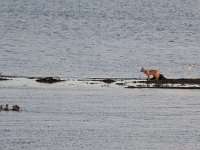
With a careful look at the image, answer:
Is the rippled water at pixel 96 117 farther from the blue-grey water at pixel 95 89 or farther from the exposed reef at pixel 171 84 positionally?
the exposed reef at pixel 171 84

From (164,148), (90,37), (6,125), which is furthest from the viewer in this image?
(90,37)

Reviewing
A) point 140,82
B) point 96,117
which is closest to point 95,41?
point 140,82

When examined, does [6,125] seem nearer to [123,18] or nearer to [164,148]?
[164,148]

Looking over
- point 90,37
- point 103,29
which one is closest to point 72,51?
point 90,37

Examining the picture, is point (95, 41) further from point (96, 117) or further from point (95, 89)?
point (96, 117)

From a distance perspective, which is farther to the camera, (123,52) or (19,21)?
(19,21)

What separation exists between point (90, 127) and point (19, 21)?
8955 cm

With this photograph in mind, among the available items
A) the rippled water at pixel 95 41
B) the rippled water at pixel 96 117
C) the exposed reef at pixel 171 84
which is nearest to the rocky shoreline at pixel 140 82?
the exposed reef at pixel 171 84

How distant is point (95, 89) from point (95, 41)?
4428 centimetres

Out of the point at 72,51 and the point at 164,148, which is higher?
the point at 72,51

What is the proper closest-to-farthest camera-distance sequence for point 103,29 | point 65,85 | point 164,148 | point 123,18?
point 164,148 → point 65,85 → point 103,29 → point 123,18

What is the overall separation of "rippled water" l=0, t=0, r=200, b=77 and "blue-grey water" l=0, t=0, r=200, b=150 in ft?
0.33

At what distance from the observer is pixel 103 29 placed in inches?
5271

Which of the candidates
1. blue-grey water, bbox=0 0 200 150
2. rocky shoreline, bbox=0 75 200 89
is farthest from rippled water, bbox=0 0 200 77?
rocky shoreline, bbox=0 75 200 89
